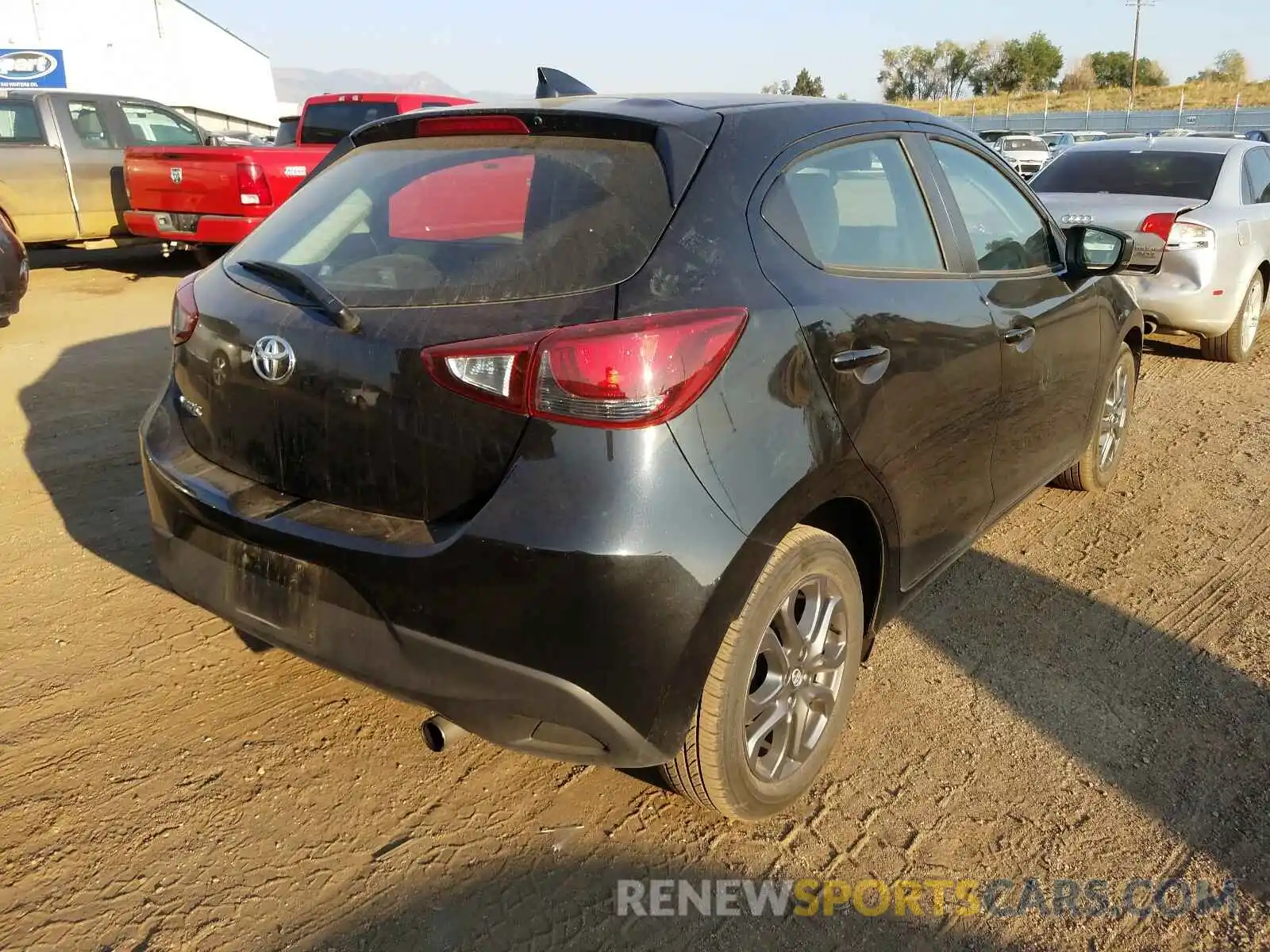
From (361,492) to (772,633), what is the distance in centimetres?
102

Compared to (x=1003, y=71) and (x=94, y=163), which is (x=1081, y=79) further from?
(x=94, y=163)

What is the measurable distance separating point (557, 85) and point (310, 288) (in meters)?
1.41

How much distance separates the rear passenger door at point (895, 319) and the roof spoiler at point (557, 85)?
0.99 m

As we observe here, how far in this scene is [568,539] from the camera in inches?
78.3

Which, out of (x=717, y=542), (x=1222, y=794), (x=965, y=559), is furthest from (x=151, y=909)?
(x=965, y=559)

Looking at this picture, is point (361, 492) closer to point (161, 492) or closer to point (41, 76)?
point (161, 492)

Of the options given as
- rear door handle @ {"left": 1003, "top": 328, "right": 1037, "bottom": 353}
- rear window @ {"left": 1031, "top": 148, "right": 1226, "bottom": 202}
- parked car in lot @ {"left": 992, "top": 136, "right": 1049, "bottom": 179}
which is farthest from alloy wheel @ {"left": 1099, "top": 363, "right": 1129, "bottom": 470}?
parked car in lot @ {"left": 992, "top": 136, "right": 1049, "bottom": 179}

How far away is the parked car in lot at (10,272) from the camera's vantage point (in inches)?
284

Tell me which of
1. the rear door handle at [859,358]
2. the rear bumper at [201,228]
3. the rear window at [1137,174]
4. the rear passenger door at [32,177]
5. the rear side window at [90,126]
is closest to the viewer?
the rear door handle at [859,358]

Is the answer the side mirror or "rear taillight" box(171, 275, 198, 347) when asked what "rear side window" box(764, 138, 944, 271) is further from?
"rear taillight" box(171, 275, 198, 347)

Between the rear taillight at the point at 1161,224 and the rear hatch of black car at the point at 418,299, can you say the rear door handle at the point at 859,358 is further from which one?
the rear taillight at the point at 1161,224

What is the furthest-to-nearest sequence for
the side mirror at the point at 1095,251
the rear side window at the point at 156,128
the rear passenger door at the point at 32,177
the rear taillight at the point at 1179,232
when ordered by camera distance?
1. the rear side window at the point at 156,128
2. the rear passenger door at the point at 32,177
3. the rear taillight at the point at 1179,232
4. the side mirror at the point at 1095,251

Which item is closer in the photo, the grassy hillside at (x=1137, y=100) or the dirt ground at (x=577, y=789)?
the dirt ground at (x=577, y=789)

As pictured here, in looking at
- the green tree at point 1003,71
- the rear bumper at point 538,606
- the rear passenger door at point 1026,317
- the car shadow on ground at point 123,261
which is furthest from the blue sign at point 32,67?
the green tree at point 1003,71
